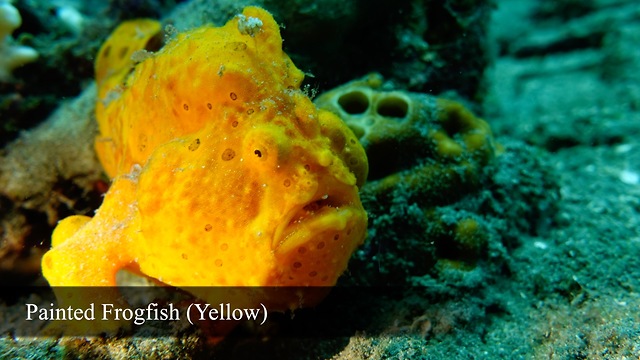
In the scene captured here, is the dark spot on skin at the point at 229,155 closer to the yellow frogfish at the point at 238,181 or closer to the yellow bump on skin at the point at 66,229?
the yellow frogfish at the point at 238,181

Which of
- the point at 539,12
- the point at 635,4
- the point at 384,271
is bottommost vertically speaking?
the point at 539,12

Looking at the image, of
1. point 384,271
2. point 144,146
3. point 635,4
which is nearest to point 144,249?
point 144,146

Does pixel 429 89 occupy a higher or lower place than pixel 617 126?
higher

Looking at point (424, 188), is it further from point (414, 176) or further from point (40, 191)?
point (40, 191)

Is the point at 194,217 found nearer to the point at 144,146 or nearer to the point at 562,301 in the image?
the point at 144,146

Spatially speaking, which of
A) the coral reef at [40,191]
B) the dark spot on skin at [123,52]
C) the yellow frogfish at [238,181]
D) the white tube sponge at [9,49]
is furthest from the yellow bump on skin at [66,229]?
the white tube sponge at [9,49]

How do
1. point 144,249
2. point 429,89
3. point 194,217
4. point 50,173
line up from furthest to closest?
point 429,89 → point 50,173 → point 144,249 → point 194,217

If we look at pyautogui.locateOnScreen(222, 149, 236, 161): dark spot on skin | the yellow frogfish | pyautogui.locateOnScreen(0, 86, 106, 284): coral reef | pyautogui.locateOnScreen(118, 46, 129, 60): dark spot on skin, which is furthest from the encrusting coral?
pyautogui.locateOnScreen(0, 86, 106, 284): coral reef
